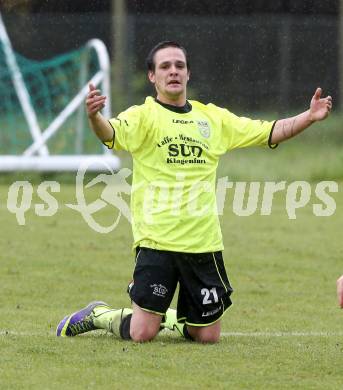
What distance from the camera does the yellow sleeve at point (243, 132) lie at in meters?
7.38

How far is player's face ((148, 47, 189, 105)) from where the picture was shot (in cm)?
708

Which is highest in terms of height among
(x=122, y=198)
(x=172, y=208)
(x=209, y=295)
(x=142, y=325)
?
(x=172, y=208)

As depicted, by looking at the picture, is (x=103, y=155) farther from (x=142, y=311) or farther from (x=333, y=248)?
(x=142, y=311)

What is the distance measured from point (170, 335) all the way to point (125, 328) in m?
0.44

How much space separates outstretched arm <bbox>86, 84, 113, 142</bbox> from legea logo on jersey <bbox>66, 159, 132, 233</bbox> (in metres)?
6.02

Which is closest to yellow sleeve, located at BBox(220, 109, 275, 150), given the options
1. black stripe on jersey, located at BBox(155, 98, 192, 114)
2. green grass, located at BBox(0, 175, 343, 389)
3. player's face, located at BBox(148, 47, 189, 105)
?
black stripe on jersey, located at BBox(155, 98, 192, 114)

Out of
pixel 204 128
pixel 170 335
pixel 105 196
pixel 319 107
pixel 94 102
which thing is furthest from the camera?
pixel 105 196

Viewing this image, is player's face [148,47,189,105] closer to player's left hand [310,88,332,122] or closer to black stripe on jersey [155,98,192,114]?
black stripe on jersey [155,98,192,114]

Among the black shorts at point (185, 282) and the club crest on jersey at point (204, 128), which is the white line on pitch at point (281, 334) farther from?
the club crest on jersey at point (204, 128)

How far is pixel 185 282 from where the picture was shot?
7.14 meters

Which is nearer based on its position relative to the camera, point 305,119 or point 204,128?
point 305,119

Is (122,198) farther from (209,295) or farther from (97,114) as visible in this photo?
(97,114)

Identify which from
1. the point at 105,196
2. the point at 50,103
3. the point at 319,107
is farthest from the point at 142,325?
the point at 50,103

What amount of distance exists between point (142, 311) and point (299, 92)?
13504 millimetres
